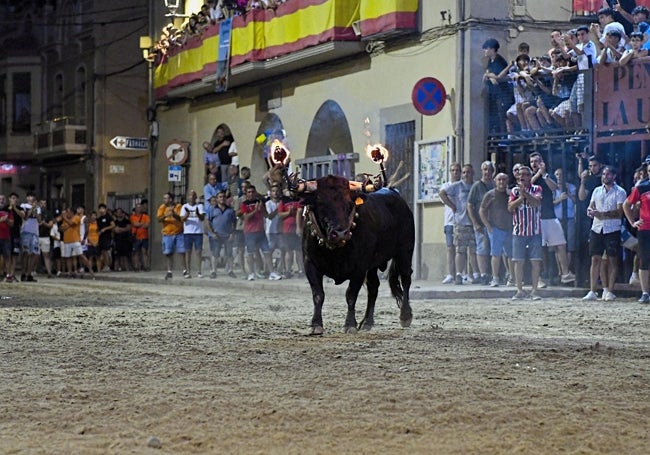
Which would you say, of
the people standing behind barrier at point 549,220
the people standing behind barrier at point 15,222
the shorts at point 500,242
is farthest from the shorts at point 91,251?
the people standing behind barrier at point 549,220

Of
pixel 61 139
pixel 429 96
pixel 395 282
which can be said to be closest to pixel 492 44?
pixel 429 96

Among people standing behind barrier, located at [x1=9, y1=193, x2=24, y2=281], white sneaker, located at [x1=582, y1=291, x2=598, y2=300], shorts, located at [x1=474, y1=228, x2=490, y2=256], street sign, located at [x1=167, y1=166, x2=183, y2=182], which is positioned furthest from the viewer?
street sign, located at [x1=167, y1=166, x2=183, y2=182]

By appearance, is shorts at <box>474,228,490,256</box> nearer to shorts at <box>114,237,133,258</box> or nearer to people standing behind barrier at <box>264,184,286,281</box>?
people standing behind barrier at <box>264,184,286,281</box>

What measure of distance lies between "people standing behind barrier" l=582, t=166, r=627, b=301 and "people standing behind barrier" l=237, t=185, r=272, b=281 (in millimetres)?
8736

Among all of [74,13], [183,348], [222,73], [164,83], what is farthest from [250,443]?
[74,13]

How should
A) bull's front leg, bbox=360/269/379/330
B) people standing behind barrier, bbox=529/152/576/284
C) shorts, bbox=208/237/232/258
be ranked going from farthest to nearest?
shorts, bbox=208/237/232/258
people standing behind barrier, bbox=529/152/576/284
bull's front leg, bbox=360/269/379/330

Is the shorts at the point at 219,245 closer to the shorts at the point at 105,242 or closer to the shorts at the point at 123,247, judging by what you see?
the shorts at the point at 105,242

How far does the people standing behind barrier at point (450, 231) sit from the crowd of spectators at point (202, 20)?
8.51 m

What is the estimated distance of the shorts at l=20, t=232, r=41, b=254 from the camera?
95.5 ft

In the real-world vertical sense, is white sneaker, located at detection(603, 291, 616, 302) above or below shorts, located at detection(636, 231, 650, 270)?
below

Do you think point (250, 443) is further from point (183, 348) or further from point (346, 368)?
point (183, 348)

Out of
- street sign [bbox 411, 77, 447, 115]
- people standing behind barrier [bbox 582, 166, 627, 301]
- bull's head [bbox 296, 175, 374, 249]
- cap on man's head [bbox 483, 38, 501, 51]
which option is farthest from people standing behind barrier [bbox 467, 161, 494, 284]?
bull's head [bbox 296, 175, 374, 249]

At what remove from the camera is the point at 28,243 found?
29.1 metres

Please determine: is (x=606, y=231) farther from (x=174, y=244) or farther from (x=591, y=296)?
(x=174, y=244)
